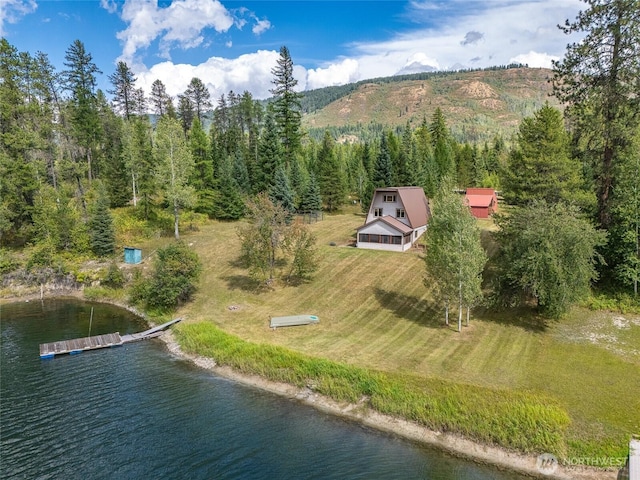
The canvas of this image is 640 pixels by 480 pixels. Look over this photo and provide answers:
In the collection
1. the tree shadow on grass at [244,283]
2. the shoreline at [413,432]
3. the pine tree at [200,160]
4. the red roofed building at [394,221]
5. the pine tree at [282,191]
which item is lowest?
the shoreline at [413,432]

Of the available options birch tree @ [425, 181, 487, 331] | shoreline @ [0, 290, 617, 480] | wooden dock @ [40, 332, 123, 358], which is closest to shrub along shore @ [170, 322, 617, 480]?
shoreline @ [0, 290, 617, 480]

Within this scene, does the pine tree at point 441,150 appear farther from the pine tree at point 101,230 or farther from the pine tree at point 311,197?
the pine tree at point 101,230

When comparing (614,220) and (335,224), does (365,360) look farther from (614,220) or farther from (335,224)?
(335,224)

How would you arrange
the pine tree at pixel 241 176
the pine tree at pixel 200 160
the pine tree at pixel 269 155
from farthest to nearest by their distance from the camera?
the pine tree at pixel 241 176
the pine tree at pixel 269 155
the pine tree at pixel 200 160

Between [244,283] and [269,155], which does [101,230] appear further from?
[269,155]

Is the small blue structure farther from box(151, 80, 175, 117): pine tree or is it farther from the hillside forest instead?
box(151, 80, 175, 117): pine tree

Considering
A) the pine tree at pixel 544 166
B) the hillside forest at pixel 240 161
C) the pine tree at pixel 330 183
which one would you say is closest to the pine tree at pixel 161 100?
the hillside forest at pixel 240 161
